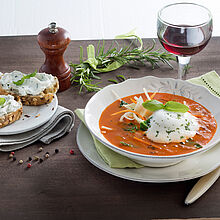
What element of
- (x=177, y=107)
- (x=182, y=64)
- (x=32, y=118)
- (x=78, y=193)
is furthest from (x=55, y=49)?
(x=78, y=193)

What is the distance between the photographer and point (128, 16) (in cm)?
542

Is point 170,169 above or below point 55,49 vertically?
below

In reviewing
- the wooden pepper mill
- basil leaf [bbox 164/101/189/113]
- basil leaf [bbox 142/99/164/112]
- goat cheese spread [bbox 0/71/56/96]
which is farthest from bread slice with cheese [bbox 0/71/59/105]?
basil leaf [bbox 164/101/189/113]

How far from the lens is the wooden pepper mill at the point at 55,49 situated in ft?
7.72

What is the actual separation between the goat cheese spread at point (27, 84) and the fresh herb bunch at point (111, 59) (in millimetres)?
330

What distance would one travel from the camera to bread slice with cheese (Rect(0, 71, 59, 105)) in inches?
85.6

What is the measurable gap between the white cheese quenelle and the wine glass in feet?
1.35

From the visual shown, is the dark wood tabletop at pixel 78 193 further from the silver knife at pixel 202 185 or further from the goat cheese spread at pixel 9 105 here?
the goat cheese spread at pixel 9 105

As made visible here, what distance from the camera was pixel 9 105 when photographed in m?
2.03

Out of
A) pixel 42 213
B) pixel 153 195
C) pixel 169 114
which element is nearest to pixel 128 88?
pixel 169 114

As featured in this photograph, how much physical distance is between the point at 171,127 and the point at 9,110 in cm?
86

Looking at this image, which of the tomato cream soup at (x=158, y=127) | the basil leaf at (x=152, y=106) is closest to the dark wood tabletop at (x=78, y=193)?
the tomato cream soup at (x=158, y=127)

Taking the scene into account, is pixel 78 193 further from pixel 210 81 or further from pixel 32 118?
pixel 210 81

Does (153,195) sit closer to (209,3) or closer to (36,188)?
(36,188)
